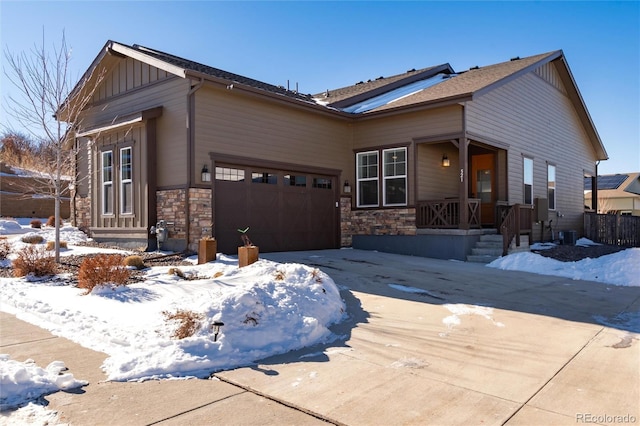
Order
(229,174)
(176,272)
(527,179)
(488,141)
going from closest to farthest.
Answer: (176,272) < (229,174) < (488,141) < (527,179)

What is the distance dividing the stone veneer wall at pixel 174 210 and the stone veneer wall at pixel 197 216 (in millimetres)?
196

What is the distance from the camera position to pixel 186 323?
15.5 feet

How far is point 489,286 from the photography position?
28.2 ft

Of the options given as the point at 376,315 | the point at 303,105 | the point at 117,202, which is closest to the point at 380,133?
the point at 303,105

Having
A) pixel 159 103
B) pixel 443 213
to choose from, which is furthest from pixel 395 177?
pixel 159 103

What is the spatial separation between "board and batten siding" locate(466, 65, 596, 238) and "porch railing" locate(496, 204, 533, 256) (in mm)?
990

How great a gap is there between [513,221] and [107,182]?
11.6 metres

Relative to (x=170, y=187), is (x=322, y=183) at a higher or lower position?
higher

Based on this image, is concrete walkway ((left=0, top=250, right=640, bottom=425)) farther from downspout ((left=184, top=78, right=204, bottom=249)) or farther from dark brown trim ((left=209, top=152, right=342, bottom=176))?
dark brown trim ((left=209, top=152, right=342, bottom=176))

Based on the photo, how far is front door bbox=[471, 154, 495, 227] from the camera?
15.5 m

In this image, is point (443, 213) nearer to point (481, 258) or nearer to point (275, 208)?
point (481, 258)

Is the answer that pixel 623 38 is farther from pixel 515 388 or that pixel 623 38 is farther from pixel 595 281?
pixel 515 388

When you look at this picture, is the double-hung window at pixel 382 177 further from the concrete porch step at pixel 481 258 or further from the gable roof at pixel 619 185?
the gable roof at pixel 619 185

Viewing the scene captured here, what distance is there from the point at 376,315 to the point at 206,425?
3.55 metres
